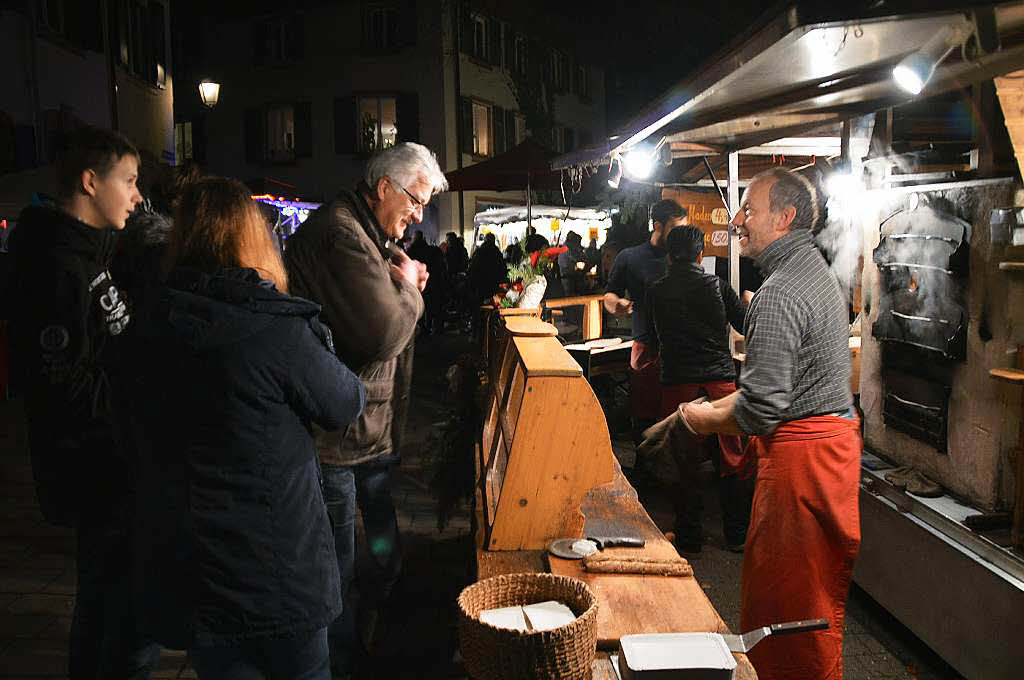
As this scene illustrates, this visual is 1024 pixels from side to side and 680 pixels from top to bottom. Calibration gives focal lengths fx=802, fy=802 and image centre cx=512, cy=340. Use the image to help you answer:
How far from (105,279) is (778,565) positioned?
9.65ft

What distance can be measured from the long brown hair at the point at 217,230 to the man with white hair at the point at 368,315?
94 cm

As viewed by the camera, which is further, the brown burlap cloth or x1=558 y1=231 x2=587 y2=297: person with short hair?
x1=558 y1=231 x2=587 y2=297: person with short hair

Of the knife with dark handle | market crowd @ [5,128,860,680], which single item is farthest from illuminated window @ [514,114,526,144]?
the knife with dark handle

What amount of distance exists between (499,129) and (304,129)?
24.1ft

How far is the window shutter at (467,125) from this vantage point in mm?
28750

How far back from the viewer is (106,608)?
119 inches

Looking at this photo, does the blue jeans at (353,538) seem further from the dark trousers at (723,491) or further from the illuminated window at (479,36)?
the illuminated window at (479,36)

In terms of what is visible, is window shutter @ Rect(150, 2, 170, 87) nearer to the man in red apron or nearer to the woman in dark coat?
the man in red apron

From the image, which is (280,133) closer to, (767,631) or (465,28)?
(465,28)

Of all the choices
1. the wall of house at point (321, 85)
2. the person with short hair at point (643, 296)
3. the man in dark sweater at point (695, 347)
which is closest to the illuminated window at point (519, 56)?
the wall of house at point (321, 85)

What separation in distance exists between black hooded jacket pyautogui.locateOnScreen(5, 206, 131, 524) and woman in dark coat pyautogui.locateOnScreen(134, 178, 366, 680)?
773 mm

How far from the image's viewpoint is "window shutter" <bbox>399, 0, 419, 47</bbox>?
28.2 m

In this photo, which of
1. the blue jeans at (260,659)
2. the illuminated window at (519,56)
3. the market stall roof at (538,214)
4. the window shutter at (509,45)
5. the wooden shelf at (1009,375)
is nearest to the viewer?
the blue jeans at (260,659)

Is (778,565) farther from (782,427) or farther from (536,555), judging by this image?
(536,555)
